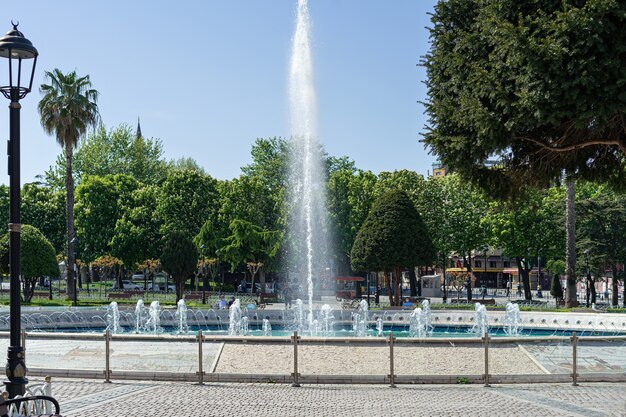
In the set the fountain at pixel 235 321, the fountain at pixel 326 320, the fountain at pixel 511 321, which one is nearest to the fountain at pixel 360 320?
the fountain at pixel 326 320

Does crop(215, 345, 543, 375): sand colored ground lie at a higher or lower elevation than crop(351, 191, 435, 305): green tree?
lower

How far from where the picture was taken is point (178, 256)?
4366 centimetres

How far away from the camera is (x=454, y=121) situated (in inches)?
619

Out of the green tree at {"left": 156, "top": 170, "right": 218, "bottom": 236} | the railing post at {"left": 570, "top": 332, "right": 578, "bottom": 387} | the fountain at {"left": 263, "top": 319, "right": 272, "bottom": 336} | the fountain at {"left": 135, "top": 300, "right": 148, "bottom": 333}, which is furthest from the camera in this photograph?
the green tree at {"left": 156, "top": 170, "right": 218, "bottom": 236}

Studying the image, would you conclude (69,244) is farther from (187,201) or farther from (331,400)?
(331,400)

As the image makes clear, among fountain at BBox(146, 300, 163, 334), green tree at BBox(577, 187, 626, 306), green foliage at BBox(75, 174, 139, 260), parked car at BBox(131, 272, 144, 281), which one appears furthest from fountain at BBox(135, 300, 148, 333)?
parked car at BBox(131, 272, 144, 281)

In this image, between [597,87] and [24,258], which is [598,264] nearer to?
[24,258]

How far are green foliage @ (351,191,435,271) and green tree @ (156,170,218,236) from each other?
21.7 meters

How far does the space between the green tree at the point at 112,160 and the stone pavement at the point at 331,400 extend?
64868mm

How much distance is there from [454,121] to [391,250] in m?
26.3

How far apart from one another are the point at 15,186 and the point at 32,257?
3548cm

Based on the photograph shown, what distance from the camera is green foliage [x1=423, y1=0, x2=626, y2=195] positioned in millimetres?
13133

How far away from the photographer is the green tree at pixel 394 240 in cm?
4166

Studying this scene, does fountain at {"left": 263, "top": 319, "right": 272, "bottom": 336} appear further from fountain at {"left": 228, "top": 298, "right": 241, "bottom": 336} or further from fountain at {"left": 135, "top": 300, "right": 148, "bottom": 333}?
fountain at {"left": 135, "top": 300, "right": 148, "bottom": 333}
